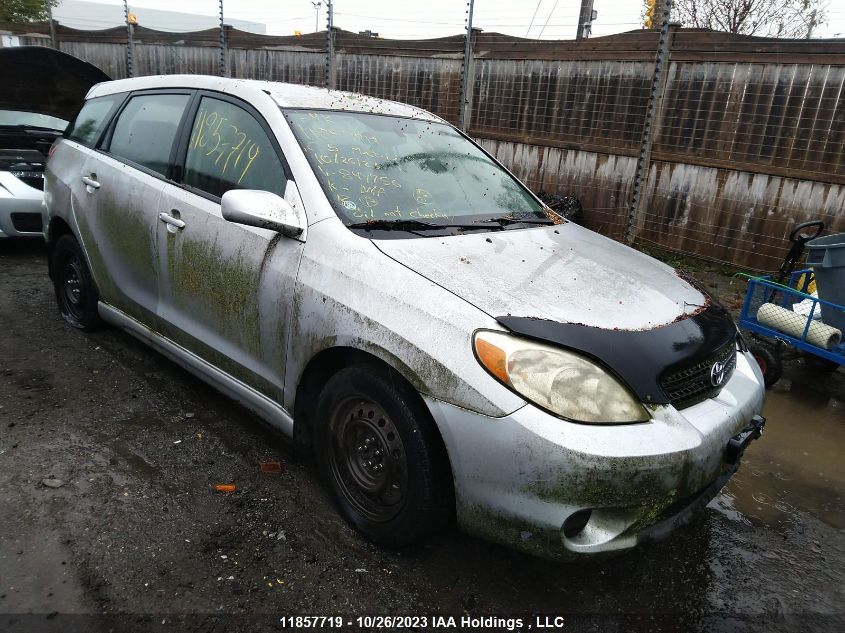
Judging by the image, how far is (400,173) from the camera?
2939 millimetres

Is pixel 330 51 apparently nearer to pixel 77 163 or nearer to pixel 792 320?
pixel 77 163

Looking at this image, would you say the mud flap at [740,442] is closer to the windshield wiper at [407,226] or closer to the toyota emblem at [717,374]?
the toyota emblem at [717,374]

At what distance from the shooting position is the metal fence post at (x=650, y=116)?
6.93 metres

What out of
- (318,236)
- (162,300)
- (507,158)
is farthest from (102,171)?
(507,158)

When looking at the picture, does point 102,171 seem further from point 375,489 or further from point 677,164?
point 677,164

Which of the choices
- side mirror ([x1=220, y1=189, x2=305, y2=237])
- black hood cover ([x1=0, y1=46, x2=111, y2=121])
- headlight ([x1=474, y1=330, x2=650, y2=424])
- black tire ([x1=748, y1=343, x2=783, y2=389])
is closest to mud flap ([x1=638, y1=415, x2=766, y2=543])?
headlight ([x1=474, y1=330, x2=650, y2=424])

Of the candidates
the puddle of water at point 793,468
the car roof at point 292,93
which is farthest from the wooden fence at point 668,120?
the car roof at point 292,93

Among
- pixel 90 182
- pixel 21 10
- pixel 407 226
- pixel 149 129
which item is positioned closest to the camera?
pixel 407 226

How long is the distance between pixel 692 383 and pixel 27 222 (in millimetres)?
6264

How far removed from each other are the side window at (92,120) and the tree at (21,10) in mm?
26639

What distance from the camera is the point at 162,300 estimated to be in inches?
131

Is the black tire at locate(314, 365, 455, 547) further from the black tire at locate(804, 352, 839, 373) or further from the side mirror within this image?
the black tire at locate(804, 352, 839, 373)

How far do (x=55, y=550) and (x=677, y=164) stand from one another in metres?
7.18

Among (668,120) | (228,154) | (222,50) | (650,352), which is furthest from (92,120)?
(222,50)
